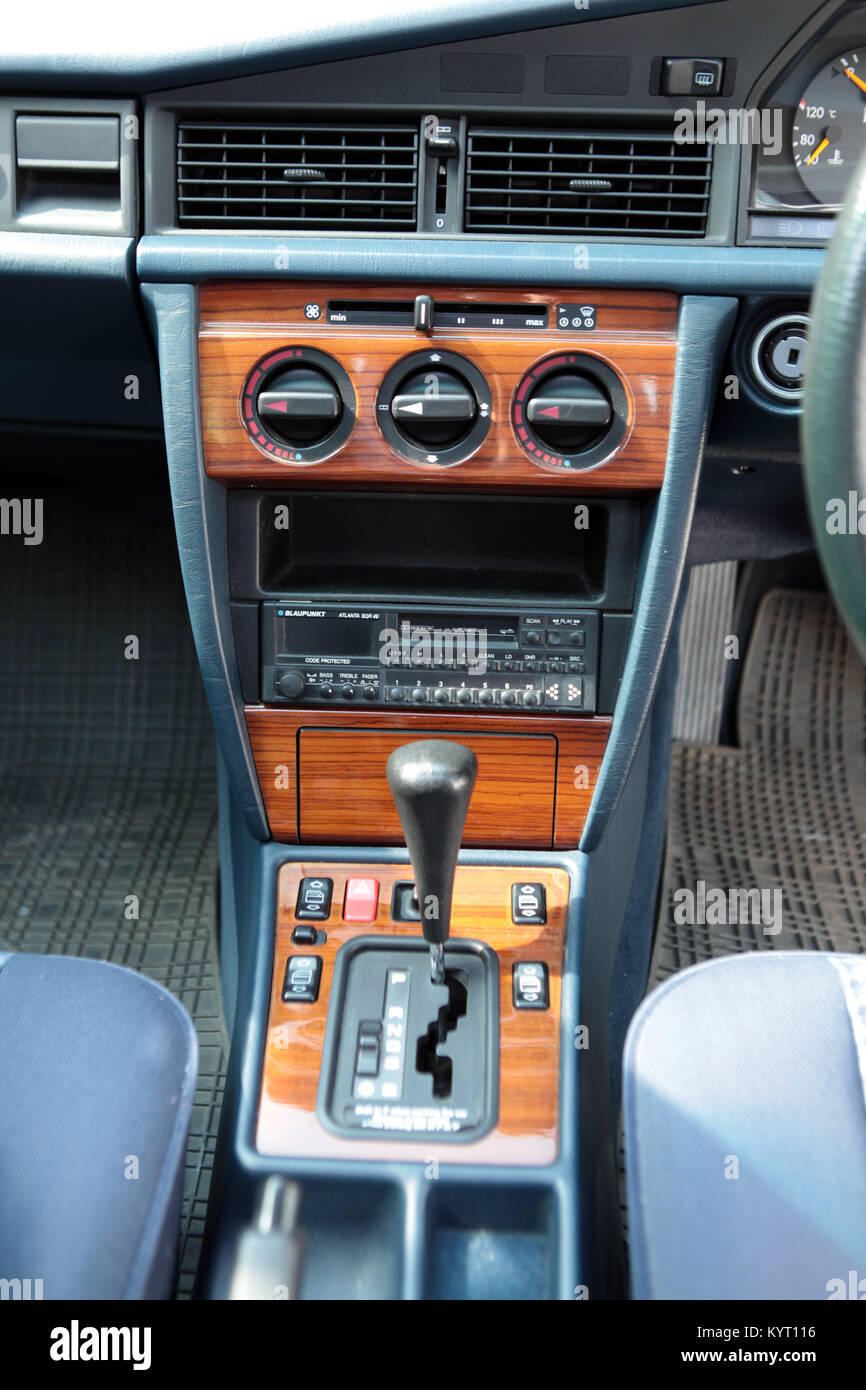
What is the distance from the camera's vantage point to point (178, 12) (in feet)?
4.25

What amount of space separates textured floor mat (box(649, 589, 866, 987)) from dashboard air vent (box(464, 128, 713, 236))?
115 centimetres

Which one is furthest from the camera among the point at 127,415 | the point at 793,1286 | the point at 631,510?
the point at 127,415

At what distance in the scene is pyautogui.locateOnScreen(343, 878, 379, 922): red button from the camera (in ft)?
4.69

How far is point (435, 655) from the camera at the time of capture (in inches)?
57.1

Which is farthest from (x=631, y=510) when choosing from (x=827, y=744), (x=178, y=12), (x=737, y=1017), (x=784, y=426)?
(x=827, y=744)

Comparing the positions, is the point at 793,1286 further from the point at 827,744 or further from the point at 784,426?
the point at 827,744

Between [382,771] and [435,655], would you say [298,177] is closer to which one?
[435,655]

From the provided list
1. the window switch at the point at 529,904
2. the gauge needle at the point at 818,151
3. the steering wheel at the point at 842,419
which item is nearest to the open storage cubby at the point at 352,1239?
the window switch at the point at 529,904

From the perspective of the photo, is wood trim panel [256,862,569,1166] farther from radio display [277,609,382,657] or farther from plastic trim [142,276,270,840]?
radio display [277,609,382,657]

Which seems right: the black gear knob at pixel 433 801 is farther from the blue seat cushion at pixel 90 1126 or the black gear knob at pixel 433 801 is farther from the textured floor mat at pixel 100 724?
the textured floor mat at pixel 100 724

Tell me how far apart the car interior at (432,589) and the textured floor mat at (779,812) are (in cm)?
38

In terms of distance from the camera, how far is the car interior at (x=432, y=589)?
1044 millimetres

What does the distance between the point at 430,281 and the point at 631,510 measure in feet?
1.21
